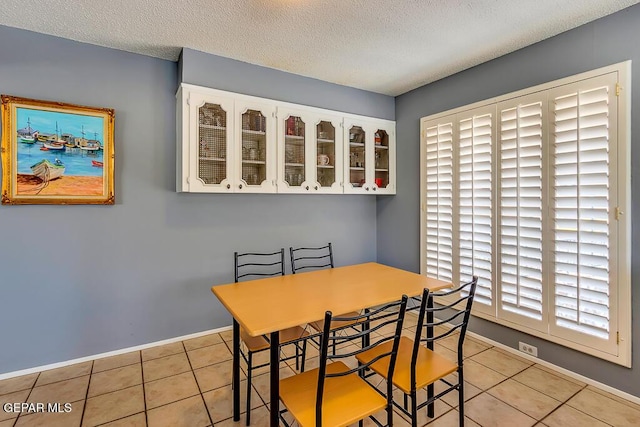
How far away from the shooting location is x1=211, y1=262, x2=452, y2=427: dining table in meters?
1.45

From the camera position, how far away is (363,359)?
1.78m

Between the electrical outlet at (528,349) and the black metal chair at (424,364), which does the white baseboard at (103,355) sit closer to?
the black metal chair at (424,364)

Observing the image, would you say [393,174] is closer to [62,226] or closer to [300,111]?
[300,111]

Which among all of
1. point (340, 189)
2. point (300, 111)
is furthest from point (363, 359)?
point (300, 111)

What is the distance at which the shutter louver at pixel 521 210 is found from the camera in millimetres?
2496

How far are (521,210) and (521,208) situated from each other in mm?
17

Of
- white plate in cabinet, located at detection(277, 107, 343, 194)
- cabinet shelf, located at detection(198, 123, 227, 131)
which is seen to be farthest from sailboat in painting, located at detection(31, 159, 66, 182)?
white plate in cabinet, located at detection(277, 107, 343, 194)

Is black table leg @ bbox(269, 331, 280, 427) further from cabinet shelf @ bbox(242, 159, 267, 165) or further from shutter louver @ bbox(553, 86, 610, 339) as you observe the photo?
shutter louver @ bbox(553, 86, 610, 339)

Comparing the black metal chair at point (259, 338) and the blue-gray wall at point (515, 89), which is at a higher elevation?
the blue-gray wall at point (515, 89)

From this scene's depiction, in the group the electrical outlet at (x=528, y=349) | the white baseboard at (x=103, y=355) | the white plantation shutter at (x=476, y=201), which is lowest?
the white baseboard at (x=103, y=355)

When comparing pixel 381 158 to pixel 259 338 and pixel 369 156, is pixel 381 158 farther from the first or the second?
pixel 259 338

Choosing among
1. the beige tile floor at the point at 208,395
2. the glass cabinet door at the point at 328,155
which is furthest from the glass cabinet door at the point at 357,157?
the beige tile floor at the point at 208,395

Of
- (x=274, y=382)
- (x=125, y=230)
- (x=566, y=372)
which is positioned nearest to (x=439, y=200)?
(x=566, y=372)

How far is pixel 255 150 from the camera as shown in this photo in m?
2.95
